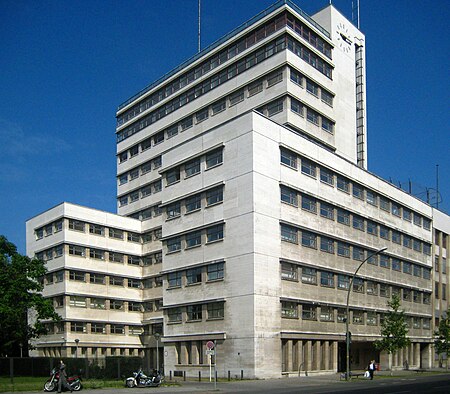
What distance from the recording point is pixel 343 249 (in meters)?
58.9

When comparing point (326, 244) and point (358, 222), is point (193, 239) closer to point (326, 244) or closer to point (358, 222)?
point (326, 244)

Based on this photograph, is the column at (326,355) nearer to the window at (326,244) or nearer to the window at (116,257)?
the window at (326,244)

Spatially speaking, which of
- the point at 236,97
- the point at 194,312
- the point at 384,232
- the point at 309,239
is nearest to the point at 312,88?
the point at 236,97

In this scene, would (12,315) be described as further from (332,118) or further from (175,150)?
(332,118)

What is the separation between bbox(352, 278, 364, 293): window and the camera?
60062 millimetres

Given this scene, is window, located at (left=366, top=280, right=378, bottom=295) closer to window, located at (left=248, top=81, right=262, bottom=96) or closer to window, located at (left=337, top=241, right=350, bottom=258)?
window, located at (left=337, top=241, right=350, bottom=258)

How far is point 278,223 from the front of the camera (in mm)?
50031

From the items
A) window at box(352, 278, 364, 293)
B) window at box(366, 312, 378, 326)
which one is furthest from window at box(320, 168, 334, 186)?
window at box(366, 312, 378, 326)

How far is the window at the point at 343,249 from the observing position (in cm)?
5834

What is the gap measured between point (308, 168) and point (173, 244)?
48.5 ft

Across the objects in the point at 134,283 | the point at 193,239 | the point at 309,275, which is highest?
the point at 193,239

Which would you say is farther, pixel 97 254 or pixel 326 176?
pixel 97 254

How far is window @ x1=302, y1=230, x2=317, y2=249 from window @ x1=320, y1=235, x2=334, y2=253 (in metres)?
1.29

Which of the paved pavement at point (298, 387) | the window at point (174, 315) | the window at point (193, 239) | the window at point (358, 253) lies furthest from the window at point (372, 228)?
the window at point (174, 315)
